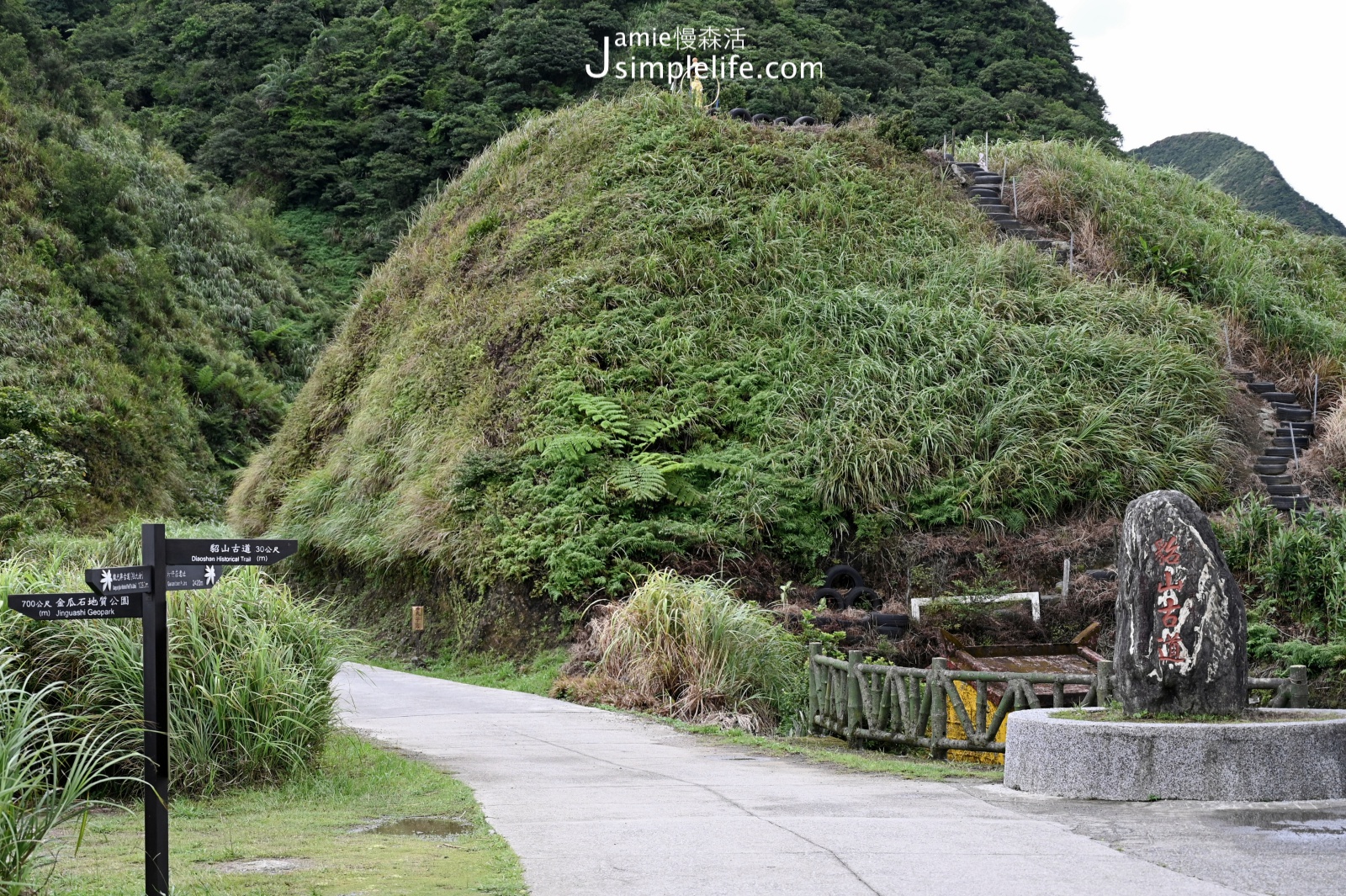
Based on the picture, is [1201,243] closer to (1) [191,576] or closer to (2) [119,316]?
(1) [191,576]

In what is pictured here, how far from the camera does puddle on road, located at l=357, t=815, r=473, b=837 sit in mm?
6973

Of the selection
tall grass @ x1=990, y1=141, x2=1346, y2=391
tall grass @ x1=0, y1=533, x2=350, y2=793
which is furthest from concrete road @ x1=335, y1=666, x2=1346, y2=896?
tall grass @ x1=990, y1=141, x2=1346, y2=391

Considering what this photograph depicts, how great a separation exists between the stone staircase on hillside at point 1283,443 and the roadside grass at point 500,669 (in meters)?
10.3

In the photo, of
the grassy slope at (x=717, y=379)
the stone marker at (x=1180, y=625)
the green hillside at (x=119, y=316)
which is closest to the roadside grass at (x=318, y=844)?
the stone marker at (x=1180, y=625)

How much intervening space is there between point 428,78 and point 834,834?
48439mm

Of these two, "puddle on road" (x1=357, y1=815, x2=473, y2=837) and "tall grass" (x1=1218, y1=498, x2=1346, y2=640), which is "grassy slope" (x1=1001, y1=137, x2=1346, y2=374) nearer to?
"tall grass" (x1=1218, y1=498, x2=1346, y2=640)

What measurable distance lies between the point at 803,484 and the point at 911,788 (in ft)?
30.6

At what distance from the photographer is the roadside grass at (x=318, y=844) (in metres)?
5.65

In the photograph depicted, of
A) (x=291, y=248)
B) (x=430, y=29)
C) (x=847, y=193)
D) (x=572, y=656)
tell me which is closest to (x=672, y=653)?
(x=572, y=656)

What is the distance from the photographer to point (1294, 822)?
6.98 metres

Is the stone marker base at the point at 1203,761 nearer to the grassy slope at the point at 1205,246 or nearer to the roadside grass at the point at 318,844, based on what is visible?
the roadside grass at the point at 318,844

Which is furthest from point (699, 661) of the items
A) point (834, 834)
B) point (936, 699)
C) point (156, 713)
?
point (156, 713)

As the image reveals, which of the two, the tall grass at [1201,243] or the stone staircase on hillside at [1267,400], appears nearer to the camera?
the stone staircase on hillside at [1267,400]

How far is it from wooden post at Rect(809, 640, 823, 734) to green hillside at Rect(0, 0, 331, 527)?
1542cm
